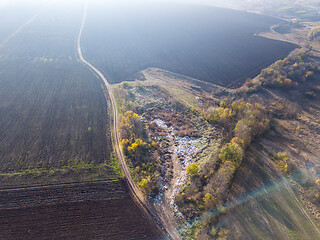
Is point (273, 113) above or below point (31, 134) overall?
above

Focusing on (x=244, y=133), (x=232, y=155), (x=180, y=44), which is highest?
(x=180, y=44)

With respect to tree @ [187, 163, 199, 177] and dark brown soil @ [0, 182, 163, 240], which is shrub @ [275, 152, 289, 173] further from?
dark brown soil @ [0, 182, 163, 240]

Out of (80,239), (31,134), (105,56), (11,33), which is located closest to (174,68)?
(105,56)

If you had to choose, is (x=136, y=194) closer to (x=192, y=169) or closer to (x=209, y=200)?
(x=192, y=169)

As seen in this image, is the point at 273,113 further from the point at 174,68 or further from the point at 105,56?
the point at 105,56

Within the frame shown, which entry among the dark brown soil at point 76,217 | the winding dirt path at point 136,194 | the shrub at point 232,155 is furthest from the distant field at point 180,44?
the dark brown soil at point 76,217

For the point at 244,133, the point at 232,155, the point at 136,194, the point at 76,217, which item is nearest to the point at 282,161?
the point at 244,133

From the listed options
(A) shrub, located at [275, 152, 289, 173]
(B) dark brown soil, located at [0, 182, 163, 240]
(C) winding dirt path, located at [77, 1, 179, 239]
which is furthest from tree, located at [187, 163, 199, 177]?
(A) shrub, located at [275, 152, 289, 173]

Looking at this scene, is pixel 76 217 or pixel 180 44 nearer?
pixel 76 217

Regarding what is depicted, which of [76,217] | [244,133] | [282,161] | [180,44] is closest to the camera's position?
[76,217]
